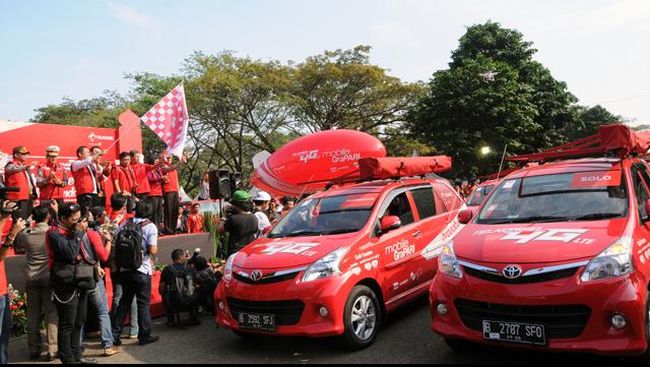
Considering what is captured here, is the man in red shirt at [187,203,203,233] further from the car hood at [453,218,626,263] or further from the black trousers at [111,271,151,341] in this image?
the car hood at [453,218,626,263]

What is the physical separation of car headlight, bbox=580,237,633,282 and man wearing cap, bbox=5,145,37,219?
8.36m

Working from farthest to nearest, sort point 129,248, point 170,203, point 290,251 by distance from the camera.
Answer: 1. point 170,203
2. point 129,248
3. point 290,251

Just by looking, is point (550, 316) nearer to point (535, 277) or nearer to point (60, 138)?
point (535, 277)

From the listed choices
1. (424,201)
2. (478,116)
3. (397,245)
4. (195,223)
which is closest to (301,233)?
(397,245)

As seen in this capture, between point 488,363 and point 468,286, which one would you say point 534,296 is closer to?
point 468,286

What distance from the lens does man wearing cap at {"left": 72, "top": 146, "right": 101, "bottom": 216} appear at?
29.7 feet

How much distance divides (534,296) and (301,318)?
2157 millimetres

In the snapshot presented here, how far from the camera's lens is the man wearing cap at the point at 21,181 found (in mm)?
8469

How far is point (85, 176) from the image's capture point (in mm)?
9102

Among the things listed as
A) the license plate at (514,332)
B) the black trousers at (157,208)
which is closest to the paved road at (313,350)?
the license plate at (514,332)

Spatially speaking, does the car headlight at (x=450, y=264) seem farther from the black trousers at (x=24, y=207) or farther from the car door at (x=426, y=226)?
the black trousers at (x=24, y=207)

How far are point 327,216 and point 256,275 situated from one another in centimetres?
135

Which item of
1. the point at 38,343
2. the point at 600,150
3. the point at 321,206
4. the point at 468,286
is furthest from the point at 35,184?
the point at 600,150

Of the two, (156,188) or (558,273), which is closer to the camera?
(558,273)
